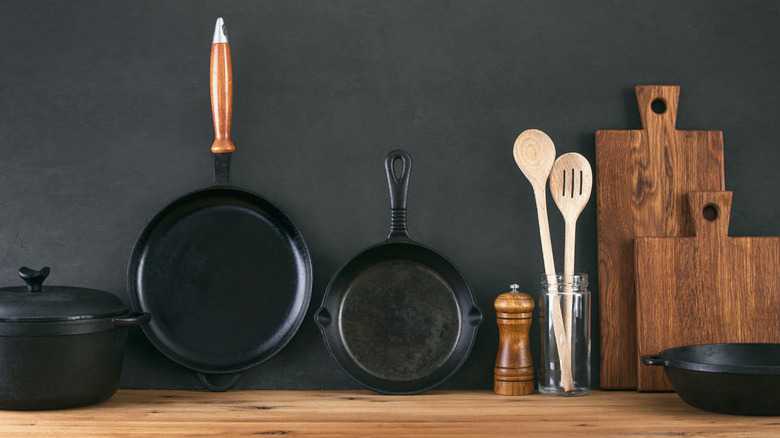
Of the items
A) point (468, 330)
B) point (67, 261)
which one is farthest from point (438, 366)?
point (67, 261)

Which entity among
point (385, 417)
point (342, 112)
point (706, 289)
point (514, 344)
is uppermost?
point (342, 112)

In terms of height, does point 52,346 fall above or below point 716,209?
below

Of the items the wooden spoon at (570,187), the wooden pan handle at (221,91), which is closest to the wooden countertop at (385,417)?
the wooden spoon at (570,187)

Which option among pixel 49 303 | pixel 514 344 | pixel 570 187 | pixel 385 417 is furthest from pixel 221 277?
pixel 570 187

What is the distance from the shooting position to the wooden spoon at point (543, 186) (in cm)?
133

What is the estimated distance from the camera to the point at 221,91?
137cm

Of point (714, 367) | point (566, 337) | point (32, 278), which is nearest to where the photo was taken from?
point (714, 367)

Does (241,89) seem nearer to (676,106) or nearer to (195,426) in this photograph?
(195,426)

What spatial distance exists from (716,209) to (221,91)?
→ 1033 mm

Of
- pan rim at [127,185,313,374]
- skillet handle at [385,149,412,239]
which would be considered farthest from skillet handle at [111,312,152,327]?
skillet handle at [385,149,412,239]

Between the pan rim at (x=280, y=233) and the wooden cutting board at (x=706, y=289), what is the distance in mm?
688

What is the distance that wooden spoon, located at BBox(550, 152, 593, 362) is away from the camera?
1369 millimetres

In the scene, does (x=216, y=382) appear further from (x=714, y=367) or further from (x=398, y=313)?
(x=714, y=367)

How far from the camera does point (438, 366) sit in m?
1.38
